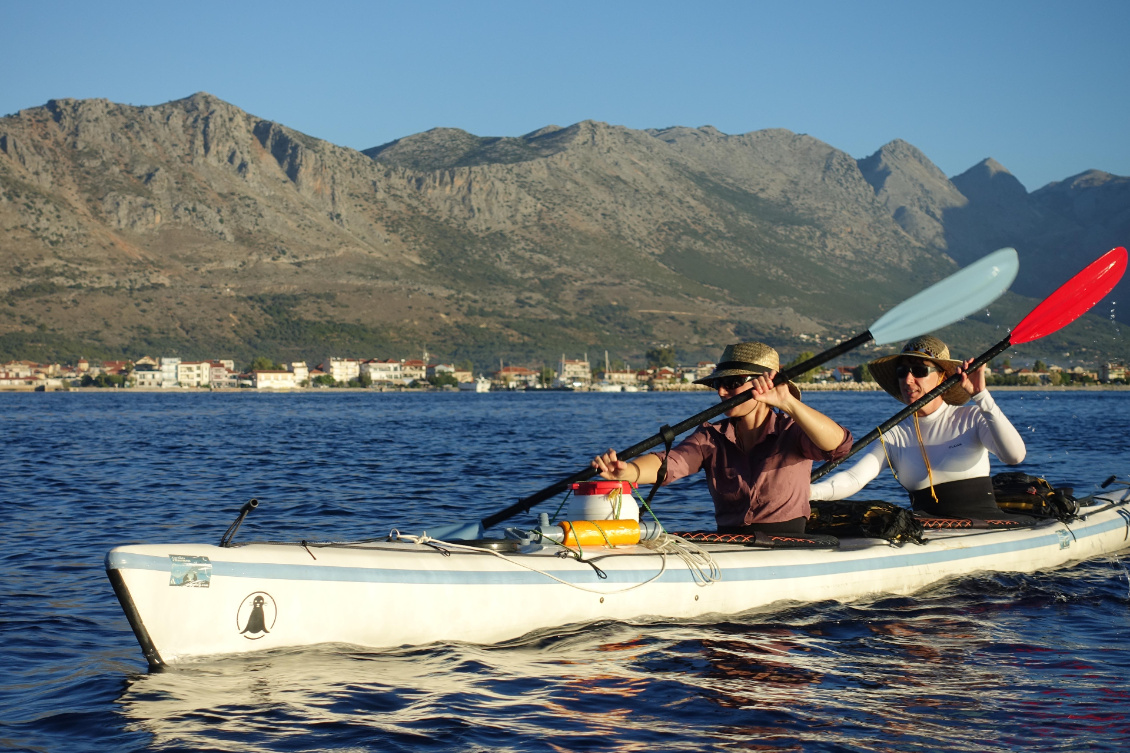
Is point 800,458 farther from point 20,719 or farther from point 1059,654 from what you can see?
point 20,719

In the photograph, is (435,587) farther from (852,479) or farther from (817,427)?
(852,479)

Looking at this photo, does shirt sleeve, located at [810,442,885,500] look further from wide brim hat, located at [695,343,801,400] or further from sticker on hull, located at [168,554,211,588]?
sticker on hull, located at [168,554,211,588]

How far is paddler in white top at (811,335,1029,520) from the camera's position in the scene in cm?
923

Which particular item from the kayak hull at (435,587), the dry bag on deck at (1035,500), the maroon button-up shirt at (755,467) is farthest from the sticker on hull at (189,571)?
the dry bag on deck at (1035,500)

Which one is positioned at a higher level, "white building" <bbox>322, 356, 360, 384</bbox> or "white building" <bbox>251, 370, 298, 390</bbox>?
"white building" <bbox>322, 356, 360, 384</bbox>

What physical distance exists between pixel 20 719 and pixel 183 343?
610ft

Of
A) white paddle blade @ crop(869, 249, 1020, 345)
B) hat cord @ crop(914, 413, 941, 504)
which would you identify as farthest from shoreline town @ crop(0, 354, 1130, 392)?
hat cord @ crop(914, 413, 941, 504)

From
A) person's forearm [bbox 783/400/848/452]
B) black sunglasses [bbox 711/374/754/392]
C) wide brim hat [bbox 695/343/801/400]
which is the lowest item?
person's forearm [bbox 783/400/848/452]

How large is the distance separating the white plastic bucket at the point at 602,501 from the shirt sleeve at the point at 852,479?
250 centimetres

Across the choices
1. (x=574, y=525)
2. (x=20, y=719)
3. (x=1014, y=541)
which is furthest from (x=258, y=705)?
(x=1014, y=541)

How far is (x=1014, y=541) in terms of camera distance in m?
10.2

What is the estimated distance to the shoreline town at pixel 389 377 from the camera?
6201 inches

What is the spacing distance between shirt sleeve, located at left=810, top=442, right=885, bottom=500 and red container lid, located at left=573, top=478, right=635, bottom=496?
2536 mm

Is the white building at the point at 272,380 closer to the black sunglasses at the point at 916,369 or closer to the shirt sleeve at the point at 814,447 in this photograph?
the black sunglasses at the point at 916,369
